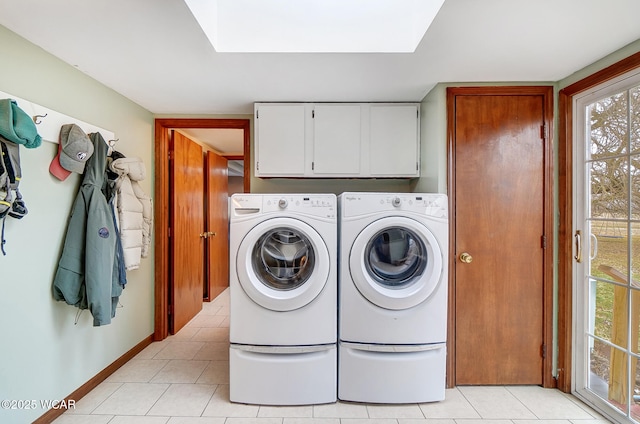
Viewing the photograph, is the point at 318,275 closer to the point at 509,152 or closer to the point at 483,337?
the point at 483,337

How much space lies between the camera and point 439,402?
1.95 meters

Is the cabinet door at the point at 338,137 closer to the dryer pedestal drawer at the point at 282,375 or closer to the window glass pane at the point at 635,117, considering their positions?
the dryer pedestal drawer at the point at 282,375

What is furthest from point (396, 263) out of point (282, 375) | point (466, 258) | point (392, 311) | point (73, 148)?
point (73, 148)

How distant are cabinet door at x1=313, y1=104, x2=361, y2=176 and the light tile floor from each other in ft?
5.26

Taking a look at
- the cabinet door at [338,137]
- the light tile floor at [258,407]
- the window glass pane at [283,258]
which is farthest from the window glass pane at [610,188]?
the window glass pane at [283,258]

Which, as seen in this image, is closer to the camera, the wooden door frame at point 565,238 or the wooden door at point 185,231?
the wooden door frame at point 565,238

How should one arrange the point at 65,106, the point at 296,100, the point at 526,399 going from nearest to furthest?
the point at 65,106
the point at 526,399
the point at 296,100

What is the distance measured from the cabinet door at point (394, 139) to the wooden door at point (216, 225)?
95.9 inches

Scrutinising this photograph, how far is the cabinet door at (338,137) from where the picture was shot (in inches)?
95.3

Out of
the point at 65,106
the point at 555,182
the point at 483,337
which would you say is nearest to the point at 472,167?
the point at 555,182

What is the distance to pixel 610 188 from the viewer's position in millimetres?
1804

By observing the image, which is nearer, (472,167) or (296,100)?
(472,167)

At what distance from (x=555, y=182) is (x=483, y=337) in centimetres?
113

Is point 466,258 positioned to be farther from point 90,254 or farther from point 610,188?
point 90,254
